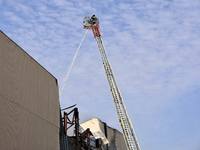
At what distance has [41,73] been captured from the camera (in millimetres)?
21766

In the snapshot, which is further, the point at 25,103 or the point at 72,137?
the point at 72,137

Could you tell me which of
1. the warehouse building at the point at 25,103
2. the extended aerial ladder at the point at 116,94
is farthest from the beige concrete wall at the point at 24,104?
the extended aerial ladder at the point at 116,94

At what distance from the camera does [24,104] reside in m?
18.2

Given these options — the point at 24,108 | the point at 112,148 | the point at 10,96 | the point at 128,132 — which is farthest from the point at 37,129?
the point at 112,148

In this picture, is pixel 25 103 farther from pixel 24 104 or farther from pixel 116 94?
pixel 116 94

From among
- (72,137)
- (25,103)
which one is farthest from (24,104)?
(72,137)

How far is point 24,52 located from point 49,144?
7568mm

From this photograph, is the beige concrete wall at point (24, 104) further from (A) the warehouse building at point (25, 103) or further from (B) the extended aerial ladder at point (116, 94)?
(B) the extended aerial ladder at point (116, 94)

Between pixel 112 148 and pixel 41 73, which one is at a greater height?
pixel 41 73

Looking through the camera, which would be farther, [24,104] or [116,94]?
[116,94]

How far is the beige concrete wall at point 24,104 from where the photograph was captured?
647 inches

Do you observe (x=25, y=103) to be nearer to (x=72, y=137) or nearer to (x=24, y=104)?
(x=24, y=104)

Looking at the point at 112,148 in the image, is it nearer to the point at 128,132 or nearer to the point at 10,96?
the point at 128,132

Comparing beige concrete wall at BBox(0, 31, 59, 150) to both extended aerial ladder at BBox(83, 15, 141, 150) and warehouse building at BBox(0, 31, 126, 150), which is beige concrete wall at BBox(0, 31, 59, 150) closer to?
warehouse building at BBox(0, 31, 126, 150)
